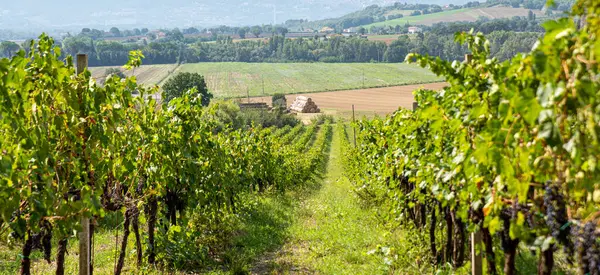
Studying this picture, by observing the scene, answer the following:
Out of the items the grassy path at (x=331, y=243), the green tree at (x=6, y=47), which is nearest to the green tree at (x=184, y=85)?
the grassy path at (x=331, y=243)

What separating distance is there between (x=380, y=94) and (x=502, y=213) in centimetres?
6624

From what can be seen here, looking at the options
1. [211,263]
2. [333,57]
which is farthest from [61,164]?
[333,57]

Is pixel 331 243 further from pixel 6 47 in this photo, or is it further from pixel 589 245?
pixel 6 47

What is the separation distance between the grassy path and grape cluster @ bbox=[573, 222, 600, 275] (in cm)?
369

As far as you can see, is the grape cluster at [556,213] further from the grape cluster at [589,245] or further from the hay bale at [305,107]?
the hay bale at [305,107]

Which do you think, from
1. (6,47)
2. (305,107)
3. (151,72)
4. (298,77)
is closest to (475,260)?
(305,107)

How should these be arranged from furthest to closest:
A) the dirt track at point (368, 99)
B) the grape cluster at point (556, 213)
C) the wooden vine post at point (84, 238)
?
the dirt track at point (368, 99)
the wooden vine post at point (84, 238)
the grape cluster at point (556, 213)

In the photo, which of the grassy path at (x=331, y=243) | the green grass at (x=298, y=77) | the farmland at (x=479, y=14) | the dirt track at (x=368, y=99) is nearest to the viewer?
the grassy path at (x=331, y=243)

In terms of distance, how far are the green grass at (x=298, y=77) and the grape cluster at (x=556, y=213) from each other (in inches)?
2757

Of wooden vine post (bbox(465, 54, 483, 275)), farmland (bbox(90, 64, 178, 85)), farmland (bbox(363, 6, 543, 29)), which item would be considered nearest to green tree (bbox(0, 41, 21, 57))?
farmland (bbox(90, 64, 178, 85))

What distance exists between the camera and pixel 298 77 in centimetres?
9212

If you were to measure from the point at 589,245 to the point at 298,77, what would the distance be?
90199 mm

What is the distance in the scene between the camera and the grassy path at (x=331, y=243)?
26.0 feet

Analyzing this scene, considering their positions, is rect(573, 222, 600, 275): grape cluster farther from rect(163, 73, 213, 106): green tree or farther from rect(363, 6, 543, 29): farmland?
rect(363, 6, 543, 29): farmland
